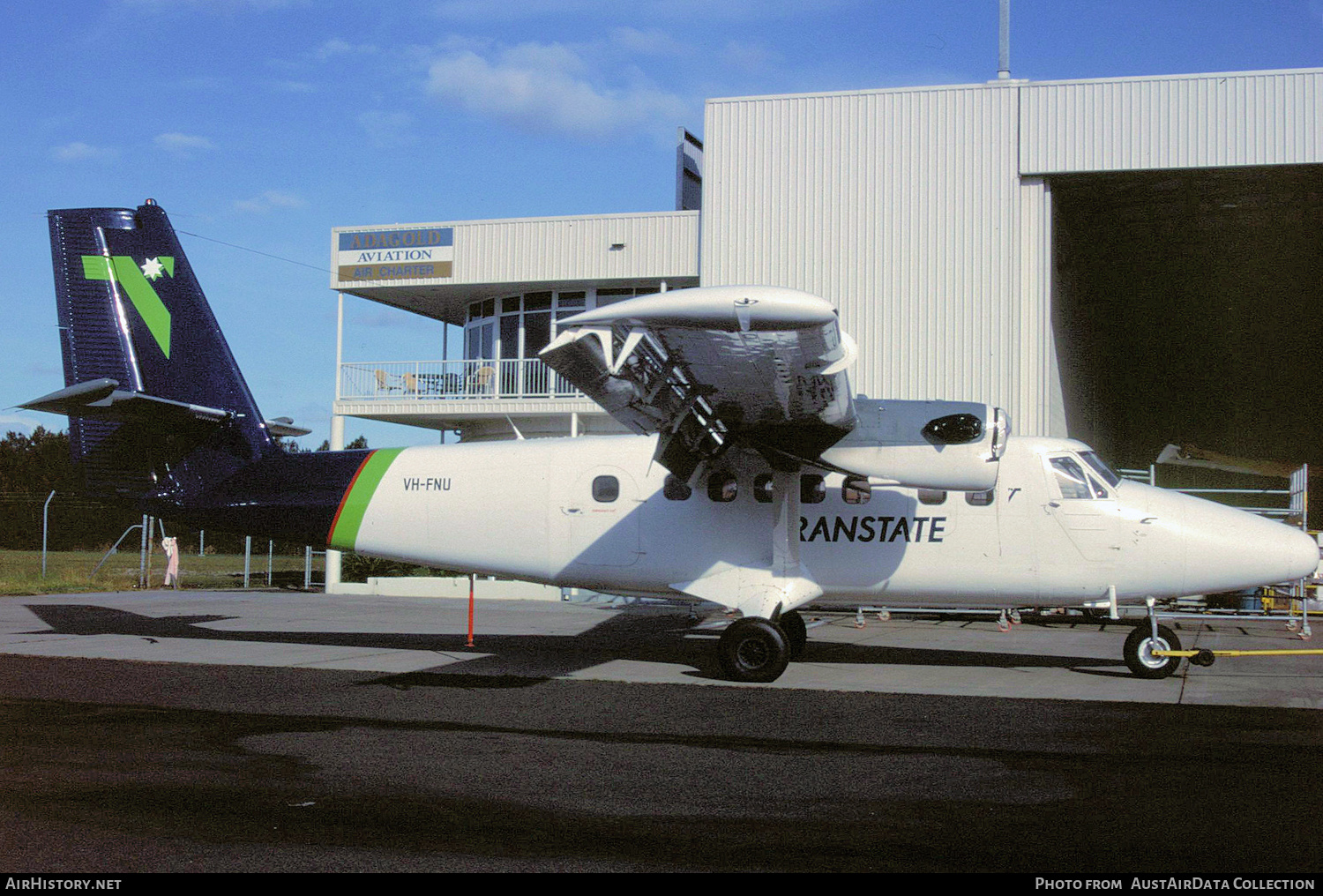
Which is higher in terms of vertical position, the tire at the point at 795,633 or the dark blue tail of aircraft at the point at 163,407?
the dark blue tail of aircraft at the point at 163,407

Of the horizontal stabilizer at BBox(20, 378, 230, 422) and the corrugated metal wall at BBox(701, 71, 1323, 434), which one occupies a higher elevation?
the corrugated metal wall at BBox(701, 71, 1323, 434)

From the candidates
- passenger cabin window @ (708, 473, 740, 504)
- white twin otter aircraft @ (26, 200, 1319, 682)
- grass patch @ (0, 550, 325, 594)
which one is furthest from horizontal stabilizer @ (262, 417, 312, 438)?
grass patch @ (0, 550, 325, 594)

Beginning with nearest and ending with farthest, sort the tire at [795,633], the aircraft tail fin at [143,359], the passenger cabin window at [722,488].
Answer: the passenger cabin window at [722,488] < the tire at [795,633] < the aircraft tail fin at [143,359]

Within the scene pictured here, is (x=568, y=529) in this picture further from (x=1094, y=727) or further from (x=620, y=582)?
(x=1094, y=727)

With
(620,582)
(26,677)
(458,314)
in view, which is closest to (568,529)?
(620,582)

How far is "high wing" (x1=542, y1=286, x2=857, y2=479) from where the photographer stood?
8234mm

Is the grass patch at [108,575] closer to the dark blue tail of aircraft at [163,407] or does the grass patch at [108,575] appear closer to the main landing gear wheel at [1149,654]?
the dark blue tail of aircraft at [163,407]

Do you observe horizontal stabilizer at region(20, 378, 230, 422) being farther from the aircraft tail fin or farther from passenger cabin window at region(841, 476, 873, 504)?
passenger cabin window at region(841, 476, 873, 504)

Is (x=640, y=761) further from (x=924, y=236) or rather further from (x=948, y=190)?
(x=948, y=190)

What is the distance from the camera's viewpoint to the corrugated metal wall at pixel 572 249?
24.2m

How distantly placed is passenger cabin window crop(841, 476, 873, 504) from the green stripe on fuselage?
5239 mm

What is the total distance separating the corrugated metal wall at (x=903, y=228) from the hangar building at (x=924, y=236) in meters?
0.04

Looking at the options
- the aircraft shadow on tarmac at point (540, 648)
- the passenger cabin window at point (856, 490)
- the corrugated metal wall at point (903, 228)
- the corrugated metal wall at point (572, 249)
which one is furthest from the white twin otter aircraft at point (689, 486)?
the corrugated metal wall at point (572, 249)

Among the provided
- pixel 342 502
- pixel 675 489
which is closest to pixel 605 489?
pixel 675 489
